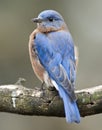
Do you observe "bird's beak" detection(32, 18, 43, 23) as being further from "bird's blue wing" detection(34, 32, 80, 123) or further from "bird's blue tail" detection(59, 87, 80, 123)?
"bird's blue tail" detection(59, 87, 80, 123)

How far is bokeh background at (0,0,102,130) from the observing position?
37.4ft

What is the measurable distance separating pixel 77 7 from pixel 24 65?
234 cm

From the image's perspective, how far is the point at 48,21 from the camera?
25.8 feet

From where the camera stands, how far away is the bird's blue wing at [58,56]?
7066mm

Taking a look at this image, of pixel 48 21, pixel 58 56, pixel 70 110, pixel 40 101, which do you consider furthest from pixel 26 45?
pixel 70 110

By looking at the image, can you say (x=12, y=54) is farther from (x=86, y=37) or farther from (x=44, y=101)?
(x=44, y=101)

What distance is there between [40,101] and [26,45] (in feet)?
18.5

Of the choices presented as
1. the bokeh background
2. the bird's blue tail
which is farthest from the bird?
the bokeh background

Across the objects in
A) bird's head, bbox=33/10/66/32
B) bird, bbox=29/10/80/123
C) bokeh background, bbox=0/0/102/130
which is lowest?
bokeh background, bbox=0/0/102/130

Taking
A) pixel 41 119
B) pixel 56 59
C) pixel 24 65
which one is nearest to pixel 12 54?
pixel 24 65

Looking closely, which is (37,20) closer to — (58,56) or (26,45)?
(58,56)

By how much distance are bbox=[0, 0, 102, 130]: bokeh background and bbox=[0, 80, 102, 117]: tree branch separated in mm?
4473

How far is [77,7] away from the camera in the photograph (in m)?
13.9

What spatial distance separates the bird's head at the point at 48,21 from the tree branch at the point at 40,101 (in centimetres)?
112
